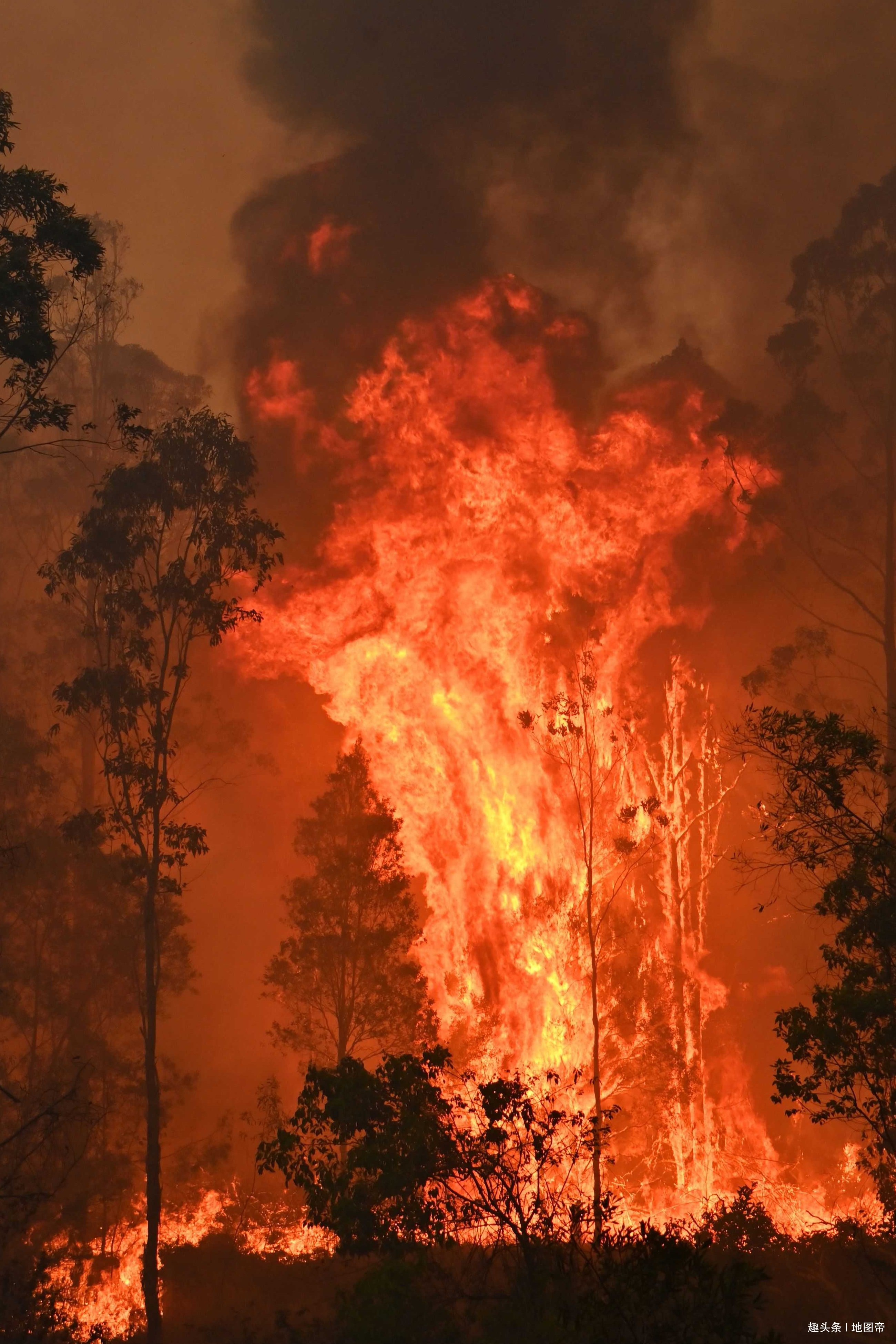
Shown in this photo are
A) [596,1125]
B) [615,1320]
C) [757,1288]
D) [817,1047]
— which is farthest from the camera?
[757,1288]

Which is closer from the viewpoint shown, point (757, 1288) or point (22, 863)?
point (757, 1288)

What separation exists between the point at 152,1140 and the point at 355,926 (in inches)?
340

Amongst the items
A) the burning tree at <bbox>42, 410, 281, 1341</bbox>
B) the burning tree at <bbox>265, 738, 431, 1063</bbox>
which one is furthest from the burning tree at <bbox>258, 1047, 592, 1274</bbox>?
the burning tree at <bbox>265, 738, 431, 1063</bbox>

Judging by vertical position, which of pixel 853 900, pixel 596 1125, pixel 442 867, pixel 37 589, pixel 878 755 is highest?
pixel 37 589

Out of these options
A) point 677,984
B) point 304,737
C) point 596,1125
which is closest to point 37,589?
point 304,737

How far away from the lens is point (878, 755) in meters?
14.9

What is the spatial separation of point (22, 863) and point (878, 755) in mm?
24189

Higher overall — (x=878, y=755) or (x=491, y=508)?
(x=491, y=508)

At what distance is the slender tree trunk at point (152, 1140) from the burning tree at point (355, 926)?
5787mm

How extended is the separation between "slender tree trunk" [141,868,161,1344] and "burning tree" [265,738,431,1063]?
19.0 feet

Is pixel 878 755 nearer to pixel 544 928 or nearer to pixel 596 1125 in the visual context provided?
pixel 596 1125

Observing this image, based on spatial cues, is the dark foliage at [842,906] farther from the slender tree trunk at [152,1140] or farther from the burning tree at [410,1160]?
the slender tree trunk at [152,1140]

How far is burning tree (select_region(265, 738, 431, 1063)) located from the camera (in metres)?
28.5

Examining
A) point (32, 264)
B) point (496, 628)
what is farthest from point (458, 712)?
point (32, 264)
